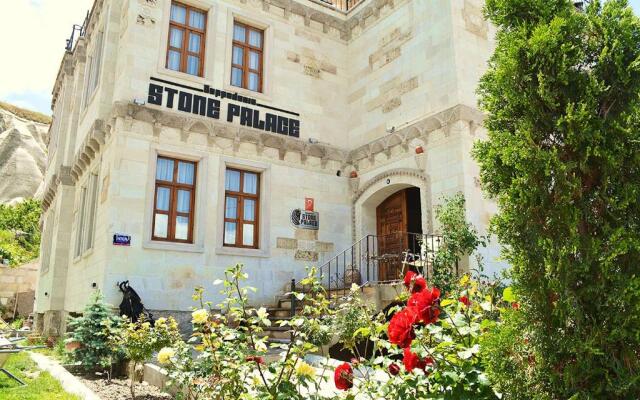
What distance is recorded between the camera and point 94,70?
12281 mm

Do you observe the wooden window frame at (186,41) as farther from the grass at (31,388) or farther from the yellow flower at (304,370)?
the yellow flower at (304,370)

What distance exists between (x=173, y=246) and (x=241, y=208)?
175 centimetres

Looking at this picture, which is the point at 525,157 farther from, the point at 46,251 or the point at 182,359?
the point at 46,251

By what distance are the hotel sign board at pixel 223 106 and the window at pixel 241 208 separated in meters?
1.18

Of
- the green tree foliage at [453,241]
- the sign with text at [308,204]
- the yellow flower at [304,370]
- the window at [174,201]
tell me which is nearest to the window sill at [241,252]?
the window at [174,201]

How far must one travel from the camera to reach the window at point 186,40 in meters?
10.6

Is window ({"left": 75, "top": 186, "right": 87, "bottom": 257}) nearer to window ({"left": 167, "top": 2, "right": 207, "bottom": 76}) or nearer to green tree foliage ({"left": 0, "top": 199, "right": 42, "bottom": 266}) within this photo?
window ({"left": 167, "top": 2, "right": 207, "bottom": 76})

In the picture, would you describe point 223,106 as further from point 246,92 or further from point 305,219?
point 305,219

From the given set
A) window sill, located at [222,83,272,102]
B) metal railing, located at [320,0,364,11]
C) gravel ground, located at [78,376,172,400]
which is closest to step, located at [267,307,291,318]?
gravel ground, located at [78,376,172,400]

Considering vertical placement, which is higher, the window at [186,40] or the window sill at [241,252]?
the window at [186,40]

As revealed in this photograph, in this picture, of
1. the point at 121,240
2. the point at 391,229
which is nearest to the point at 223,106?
the point at 121,240

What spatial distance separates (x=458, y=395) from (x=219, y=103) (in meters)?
9.22

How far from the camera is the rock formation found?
51656 mm

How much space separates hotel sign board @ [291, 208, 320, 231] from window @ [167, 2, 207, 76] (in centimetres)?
375
